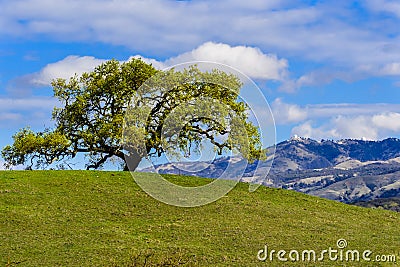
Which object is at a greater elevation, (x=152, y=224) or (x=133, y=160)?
(x=133, y=160)

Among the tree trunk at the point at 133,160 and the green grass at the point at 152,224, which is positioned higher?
the tree trunk at the point at 133,160

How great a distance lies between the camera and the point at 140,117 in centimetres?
4012

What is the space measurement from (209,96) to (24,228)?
1685 cm

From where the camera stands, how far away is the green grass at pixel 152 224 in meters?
23.2

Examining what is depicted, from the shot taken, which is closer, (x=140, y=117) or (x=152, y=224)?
(x=152, y=224)

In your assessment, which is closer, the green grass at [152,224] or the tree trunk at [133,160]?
the green grass at [152,224]

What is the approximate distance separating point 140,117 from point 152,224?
43.1 feet

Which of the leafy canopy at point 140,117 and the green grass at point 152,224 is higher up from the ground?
the leafy canopy at point 140,117

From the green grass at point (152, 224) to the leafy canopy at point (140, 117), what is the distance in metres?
3.58

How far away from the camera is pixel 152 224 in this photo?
93.6 ft

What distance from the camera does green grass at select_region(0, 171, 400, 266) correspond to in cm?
2322

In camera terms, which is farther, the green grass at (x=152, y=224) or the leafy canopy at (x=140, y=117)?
the leafy canopy at (x=140, y=117)

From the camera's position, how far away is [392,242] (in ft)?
89.7

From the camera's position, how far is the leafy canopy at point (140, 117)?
116 feet
